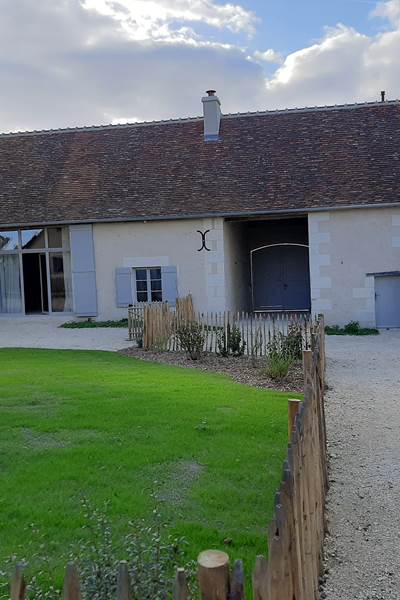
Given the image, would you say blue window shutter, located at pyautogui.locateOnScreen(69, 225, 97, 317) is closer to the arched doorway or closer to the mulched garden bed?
the mulched garden bed

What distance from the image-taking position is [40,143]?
73.6 ft

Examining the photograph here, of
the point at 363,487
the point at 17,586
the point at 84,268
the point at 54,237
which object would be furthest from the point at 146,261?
the point at 17,586

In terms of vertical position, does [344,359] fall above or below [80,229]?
below

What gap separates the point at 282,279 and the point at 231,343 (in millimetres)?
11464

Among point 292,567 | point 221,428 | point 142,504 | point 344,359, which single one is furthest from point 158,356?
point 292,567

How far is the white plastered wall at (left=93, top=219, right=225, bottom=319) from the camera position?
1853 cm

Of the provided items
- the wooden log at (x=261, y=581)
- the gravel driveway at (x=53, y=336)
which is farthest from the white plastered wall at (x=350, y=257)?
the wooden log at (x=261, y=581)

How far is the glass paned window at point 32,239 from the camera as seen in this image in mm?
19797

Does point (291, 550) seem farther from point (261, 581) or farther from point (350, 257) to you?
point (350, 257)

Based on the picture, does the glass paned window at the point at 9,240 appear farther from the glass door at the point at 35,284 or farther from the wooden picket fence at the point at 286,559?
the wooden picket fence at the point at 286,559

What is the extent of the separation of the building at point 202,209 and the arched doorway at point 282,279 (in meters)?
1.72

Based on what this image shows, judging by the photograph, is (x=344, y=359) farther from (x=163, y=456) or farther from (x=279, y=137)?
(x=279, y=137)

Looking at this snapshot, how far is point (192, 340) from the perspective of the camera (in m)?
11.9

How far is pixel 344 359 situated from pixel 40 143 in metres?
14.8
